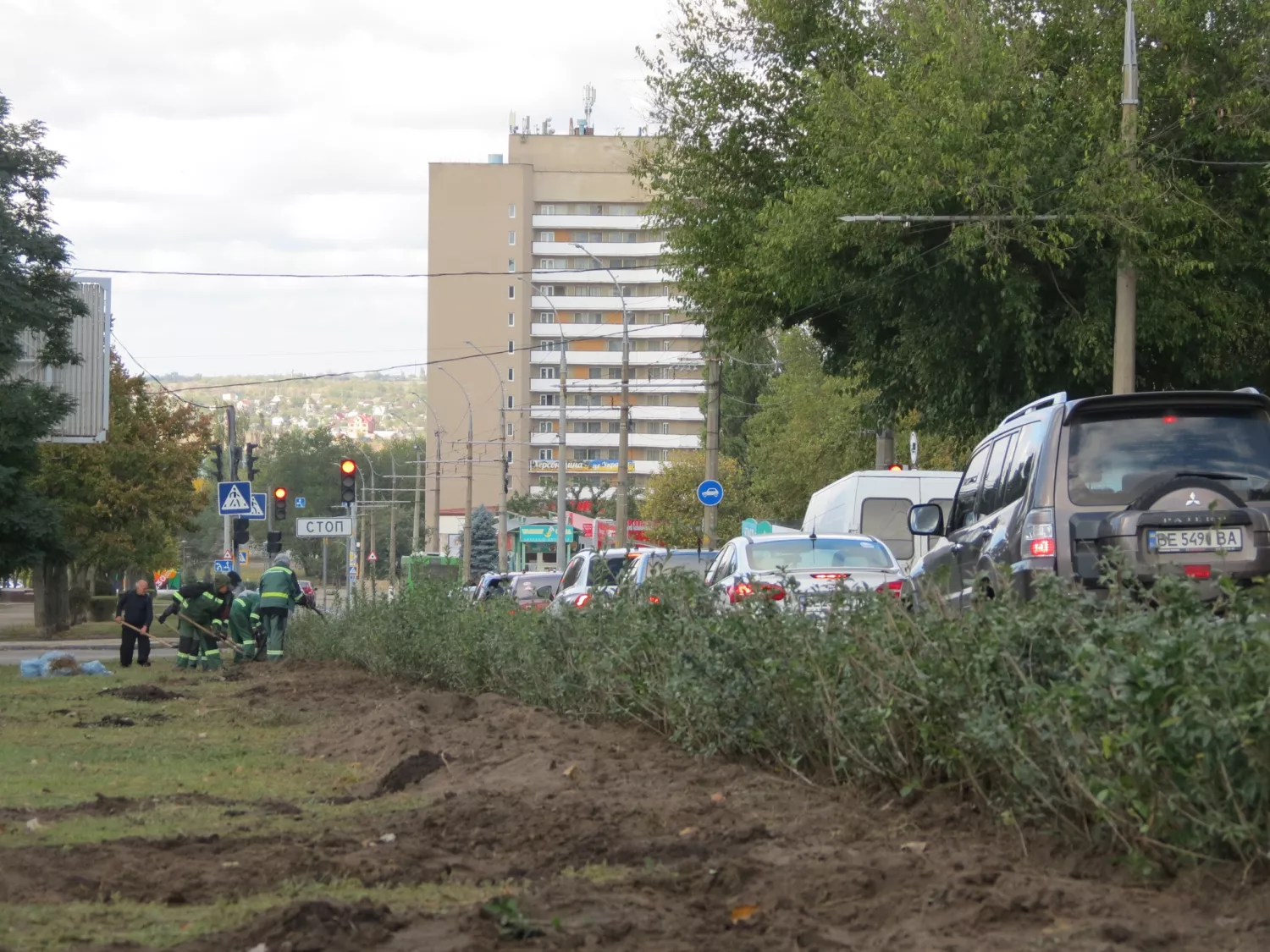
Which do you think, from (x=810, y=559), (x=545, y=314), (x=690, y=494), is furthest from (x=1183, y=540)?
(x=545, y=314)

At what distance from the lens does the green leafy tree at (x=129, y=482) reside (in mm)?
43156

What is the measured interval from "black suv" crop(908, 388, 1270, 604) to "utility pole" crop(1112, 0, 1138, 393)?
26.9 feet

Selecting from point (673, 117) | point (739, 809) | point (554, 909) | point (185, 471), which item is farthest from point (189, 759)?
point (185, 471)

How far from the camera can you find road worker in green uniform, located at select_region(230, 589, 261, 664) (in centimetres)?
2381

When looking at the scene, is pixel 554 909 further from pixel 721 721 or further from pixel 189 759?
pixel 189 759

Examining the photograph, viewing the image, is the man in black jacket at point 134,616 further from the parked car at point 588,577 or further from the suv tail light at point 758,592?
the suv tail light at point 758,592

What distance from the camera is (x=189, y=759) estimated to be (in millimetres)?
11234

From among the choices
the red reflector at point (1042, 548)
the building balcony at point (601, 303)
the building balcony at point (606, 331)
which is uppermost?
the building balcony at point (601, 303)

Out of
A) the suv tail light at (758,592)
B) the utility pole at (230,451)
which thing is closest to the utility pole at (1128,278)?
the suv tail light at (758,592)

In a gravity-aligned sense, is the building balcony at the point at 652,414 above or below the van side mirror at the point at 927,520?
above

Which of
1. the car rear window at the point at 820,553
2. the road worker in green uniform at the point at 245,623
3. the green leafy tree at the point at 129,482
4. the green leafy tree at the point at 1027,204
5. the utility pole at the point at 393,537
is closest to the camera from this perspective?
the car rear window at the point at 820,553

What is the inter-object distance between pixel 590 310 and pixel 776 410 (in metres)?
63.2

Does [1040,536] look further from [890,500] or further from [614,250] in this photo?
[614,250]

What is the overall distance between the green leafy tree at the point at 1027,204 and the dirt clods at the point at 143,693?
31.6 ft
